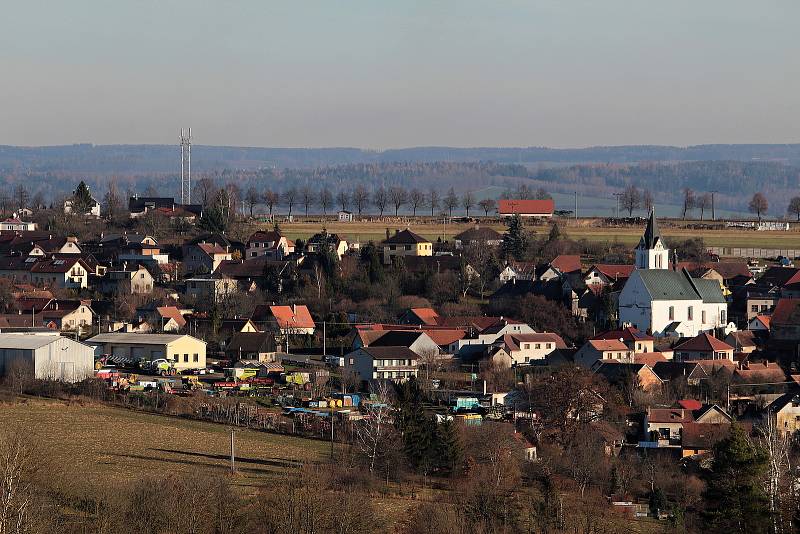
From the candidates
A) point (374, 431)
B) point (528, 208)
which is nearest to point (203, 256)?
point (374, 431)

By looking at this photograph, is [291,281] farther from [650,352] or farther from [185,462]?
[185,462]

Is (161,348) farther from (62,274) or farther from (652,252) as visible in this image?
(652,252)

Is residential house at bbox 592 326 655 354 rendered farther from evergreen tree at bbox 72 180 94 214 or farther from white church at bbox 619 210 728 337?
evergreen tree at bbox 72 180 94 214

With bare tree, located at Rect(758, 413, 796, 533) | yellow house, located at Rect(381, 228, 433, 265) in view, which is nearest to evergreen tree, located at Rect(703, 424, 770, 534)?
bare tree, located at Rect(758, 413, 796, 533)

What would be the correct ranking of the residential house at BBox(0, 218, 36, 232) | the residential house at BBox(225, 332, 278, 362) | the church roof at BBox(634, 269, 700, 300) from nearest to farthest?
the residential house at BBox(225, 332, 278, 362) < the church roof at BBox(634, 269, 700, 300) < the residential house at BBox(0, 218, 36, 232)

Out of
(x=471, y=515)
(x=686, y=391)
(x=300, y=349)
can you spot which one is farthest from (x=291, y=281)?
(x=471, y=515)

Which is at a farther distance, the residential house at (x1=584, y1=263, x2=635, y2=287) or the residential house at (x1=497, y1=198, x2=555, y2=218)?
the residential house at (x1=497, y1=198, x2=555, y2=218)
